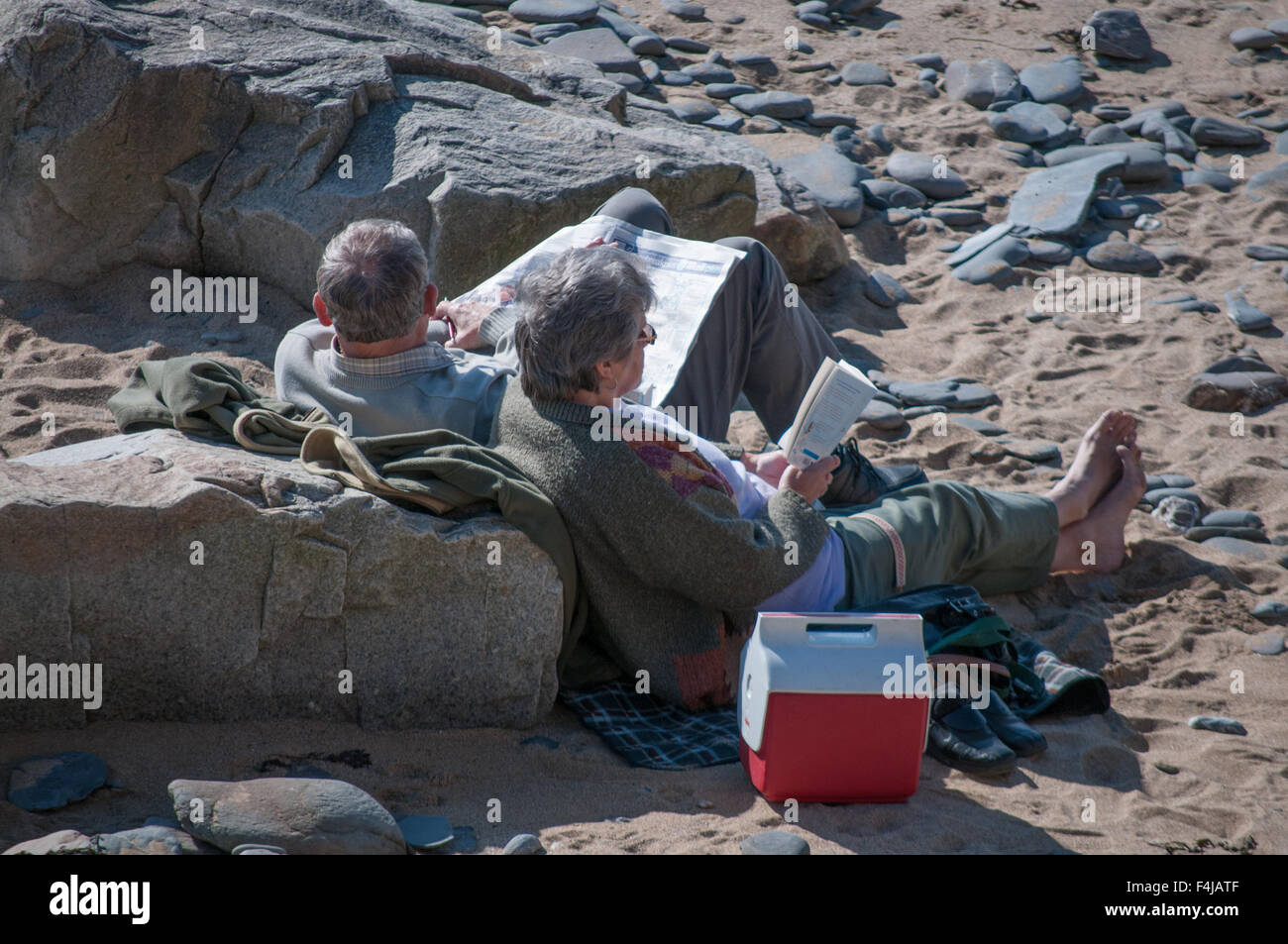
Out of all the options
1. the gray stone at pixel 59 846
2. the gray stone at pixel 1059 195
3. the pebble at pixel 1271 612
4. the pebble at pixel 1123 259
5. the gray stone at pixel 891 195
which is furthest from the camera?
the gray stone at pixel 891 195

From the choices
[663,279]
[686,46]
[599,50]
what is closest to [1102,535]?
[663,279]

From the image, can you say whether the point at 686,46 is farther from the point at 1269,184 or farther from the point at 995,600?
the point at 995,600

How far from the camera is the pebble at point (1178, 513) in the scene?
14.7ft

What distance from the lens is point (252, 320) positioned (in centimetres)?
538

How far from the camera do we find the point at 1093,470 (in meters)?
4.33

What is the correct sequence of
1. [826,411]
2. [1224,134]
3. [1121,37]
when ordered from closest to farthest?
1. [826,411]
2. [1224,134]
3. [1121,37]

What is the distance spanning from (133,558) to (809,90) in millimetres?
6827

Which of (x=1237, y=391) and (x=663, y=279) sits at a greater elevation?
(x=663, y=279)

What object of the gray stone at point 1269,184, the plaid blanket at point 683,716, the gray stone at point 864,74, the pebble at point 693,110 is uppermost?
the gray stone at point 864,74

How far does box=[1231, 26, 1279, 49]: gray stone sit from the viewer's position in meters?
8.86

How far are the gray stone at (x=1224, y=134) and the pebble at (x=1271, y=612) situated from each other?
4.82 m

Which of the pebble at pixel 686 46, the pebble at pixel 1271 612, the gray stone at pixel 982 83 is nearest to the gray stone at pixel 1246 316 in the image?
the pebble at pixel 1271 612

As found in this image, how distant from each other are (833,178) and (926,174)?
0.66 meters

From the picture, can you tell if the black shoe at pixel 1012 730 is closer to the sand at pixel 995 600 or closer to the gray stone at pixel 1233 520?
the sand at pixel 995 600
